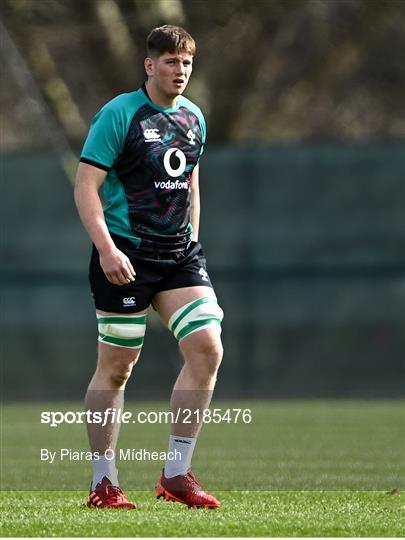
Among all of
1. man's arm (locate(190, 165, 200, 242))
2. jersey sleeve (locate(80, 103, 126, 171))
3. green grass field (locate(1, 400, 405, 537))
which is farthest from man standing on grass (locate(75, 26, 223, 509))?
green grass field (locate(1, 400, 405, 537))

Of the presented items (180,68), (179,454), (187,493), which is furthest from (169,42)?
(187,493)

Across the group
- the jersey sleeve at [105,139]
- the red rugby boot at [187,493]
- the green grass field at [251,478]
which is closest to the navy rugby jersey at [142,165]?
the jersey sleeve at [105,139]

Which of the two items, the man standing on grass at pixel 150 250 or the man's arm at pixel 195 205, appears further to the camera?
the man's arm at pixel 195 205

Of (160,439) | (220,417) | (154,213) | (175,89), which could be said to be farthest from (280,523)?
(220,417)

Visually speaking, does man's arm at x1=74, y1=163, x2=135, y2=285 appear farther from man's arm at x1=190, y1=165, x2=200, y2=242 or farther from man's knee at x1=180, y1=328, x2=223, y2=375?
man's arm at x1=190, y1=165, x2=200, y2=242

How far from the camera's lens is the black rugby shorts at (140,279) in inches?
202

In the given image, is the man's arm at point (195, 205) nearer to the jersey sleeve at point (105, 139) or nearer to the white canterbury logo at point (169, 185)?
the white canterbury logo at point (169, 185)

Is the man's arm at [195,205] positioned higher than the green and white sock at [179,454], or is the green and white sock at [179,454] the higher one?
the man's arm at [195,205]

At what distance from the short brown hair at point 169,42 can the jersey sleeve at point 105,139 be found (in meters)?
0.28

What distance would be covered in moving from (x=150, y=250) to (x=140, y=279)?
11cm

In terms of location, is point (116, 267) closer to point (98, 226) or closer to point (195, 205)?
point (98, 226)

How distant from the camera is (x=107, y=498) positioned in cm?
510

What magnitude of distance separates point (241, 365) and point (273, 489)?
6672 millimetres

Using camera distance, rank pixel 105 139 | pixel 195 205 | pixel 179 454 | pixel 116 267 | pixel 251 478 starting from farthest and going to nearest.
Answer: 1. pixel 251 478
2. pixel 195 205
3. pixel 179 454
4. pixel 105 139
5. pixel 116 267
